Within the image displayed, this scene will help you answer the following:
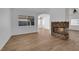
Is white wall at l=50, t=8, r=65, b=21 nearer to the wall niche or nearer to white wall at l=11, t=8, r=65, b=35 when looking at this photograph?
white wall at l=11, t=8, r=65, b=35

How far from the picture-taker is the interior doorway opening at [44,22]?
248 cm

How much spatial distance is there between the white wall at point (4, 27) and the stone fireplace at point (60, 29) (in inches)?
41.2

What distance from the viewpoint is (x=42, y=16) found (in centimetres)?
248

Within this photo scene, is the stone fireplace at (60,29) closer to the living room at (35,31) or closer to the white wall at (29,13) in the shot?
the living room at (35,31)

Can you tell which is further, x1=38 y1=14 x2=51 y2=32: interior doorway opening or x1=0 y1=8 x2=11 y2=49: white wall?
x1=38 y1=14 x2=51 y2=32: interior doorway opening

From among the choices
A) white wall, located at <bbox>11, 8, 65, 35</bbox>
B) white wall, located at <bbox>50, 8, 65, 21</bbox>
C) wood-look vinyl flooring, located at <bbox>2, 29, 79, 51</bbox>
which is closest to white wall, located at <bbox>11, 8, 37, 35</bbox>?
white wall, located at <bbox>11, 8, 65, 35</bbox>

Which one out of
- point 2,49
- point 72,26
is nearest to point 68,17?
point 72,26

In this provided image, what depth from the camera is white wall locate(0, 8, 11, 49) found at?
93.2 inches

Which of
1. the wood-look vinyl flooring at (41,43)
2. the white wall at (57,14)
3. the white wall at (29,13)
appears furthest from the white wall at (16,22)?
the white wall at (57,14)

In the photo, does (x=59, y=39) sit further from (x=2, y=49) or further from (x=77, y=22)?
(x=2, y=49)

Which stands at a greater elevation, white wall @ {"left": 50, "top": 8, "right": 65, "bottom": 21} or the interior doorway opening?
white wall @ {"left": 50, "top": 8, "right": 65, "bottom": 21}

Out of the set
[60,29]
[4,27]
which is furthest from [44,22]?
[4,27]

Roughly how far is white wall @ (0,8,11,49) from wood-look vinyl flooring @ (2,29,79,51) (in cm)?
12
